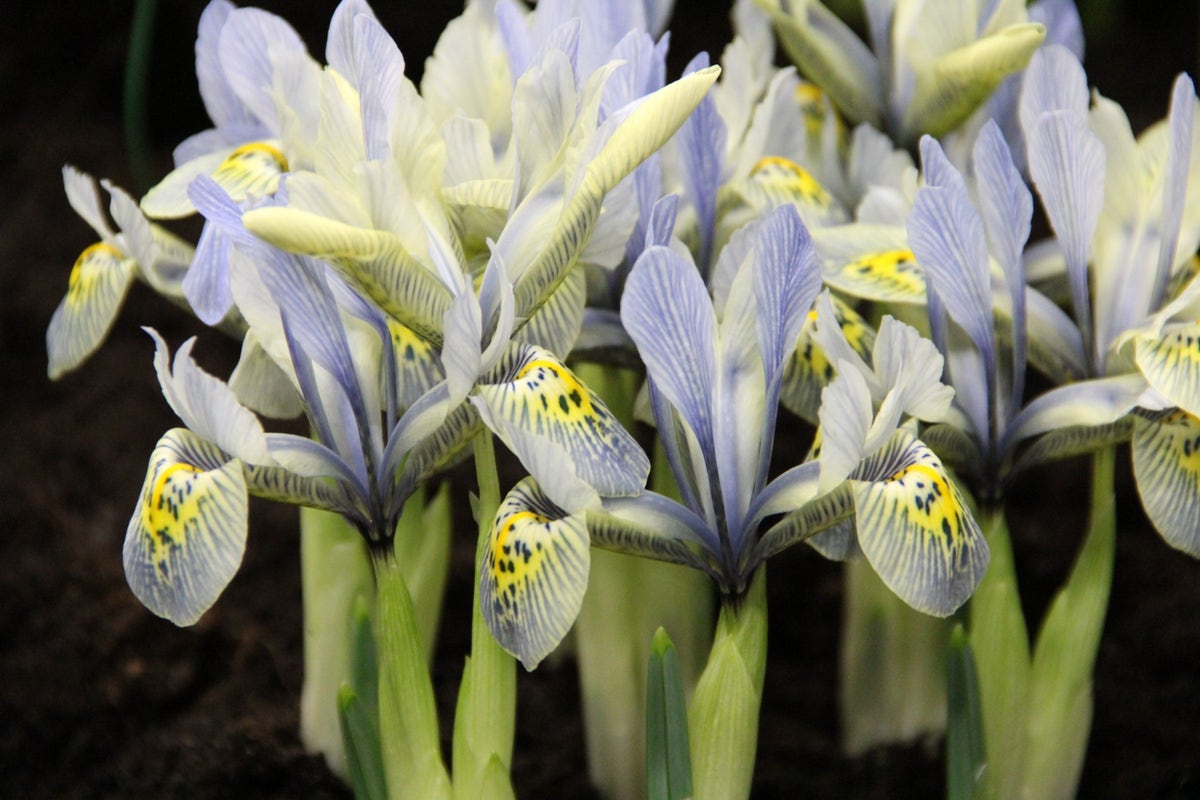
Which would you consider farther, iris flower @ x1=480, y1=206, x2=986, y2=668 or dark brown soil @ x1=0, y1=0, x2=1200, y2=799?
dark brown soil @ x1=0, y1=0, x2=1200, y2=799

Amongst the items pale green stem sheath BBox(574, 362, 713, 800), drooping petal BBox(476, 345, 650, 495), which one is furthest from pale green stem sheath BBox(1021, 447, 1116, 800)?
drooping petal BBox(476, 345, 650, 495)

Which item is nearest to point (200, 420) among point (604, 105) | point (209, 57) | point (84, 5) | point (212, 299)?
point (212, 299)

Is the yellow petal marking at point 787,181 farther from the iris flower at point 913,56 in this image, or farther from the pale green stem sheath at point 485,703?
the pale green stem sheath at point 485,703

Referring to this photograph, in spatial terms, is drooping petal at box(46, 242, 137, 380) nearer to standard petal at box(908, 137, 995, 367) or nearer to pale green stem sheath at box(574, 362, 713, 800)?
pale green stem sheath at box(574, 362, 713, 800)

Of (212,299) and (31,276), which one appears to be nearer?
(212,299)

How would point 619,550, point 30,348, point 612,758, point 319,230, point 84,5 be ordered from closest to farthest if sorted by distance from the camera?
point 319,230 < point 619,550 < point 612,758 < point 30,348 < point 84,5

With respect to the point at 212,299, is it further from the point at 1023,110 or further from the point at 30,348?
the point at 30,348

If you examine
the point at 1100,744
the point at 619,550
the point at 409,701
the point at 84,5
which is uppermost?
the point at 84,5
